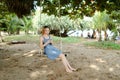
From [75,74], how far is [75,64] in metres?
1.35

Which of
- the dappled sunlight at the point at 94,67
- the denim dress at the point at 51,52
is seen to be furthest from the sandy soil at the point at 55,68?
the denim dress at the point at 51,52

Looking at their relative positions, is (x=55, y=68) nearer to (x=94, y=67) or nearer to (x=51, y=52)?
(x=51, y=52)

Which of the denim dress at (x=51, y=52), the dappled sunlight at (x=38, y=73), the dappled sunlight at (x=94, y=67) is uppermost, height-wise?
the denim dress at (x=51, y=52)

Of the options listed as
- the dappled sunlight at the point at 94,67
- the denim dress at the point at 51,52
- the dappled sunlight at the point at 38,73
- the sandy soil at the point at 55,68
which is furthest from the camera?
the dappled sunlight at the point at 94,67

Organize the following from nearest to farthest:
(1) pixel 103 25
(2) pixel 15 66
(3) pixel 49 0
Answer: (2) pixel 15 66 → (3) pixel 49 0 → (1) pixel 103 25

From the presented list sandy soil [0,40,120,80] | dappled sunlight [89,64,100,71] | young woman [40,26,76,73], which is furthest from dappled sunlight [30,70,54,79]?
dappled sunlight [89,64,100,71]

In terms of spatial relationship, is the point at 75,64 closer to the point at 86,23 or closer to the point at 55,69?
the point at 55,69

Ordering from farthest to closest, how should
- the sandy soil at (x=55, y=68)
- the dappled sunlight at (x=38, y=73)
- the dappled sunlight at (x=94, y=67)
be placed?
the dappled sunlight at (x=94, y=67), the dappled sunlight at (x=38, y=73), the sandy soil at (x=55, y=68)

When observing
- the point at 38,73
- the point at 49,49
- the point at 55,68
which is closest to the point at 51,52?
the point at 49,49

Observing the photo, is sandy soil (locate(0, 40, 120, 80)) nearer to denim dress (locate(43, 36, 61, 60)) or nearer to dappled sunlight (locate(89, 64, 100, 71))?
dappled sunlight (locate(89, 64, 100, 71))

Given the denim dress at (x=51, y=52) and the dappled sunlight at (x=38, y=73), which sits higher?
the denim dress at (x=51, y=52)

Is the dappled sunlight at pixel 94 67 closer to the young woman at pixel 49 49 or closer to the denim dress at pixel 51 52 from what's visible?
the young woman at pixel 49 49

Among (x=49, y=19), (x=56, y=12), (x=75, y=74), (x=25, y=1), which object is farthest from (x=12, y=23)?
(x=75, y=74)

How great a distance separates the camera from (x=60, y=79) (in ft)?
25.3
